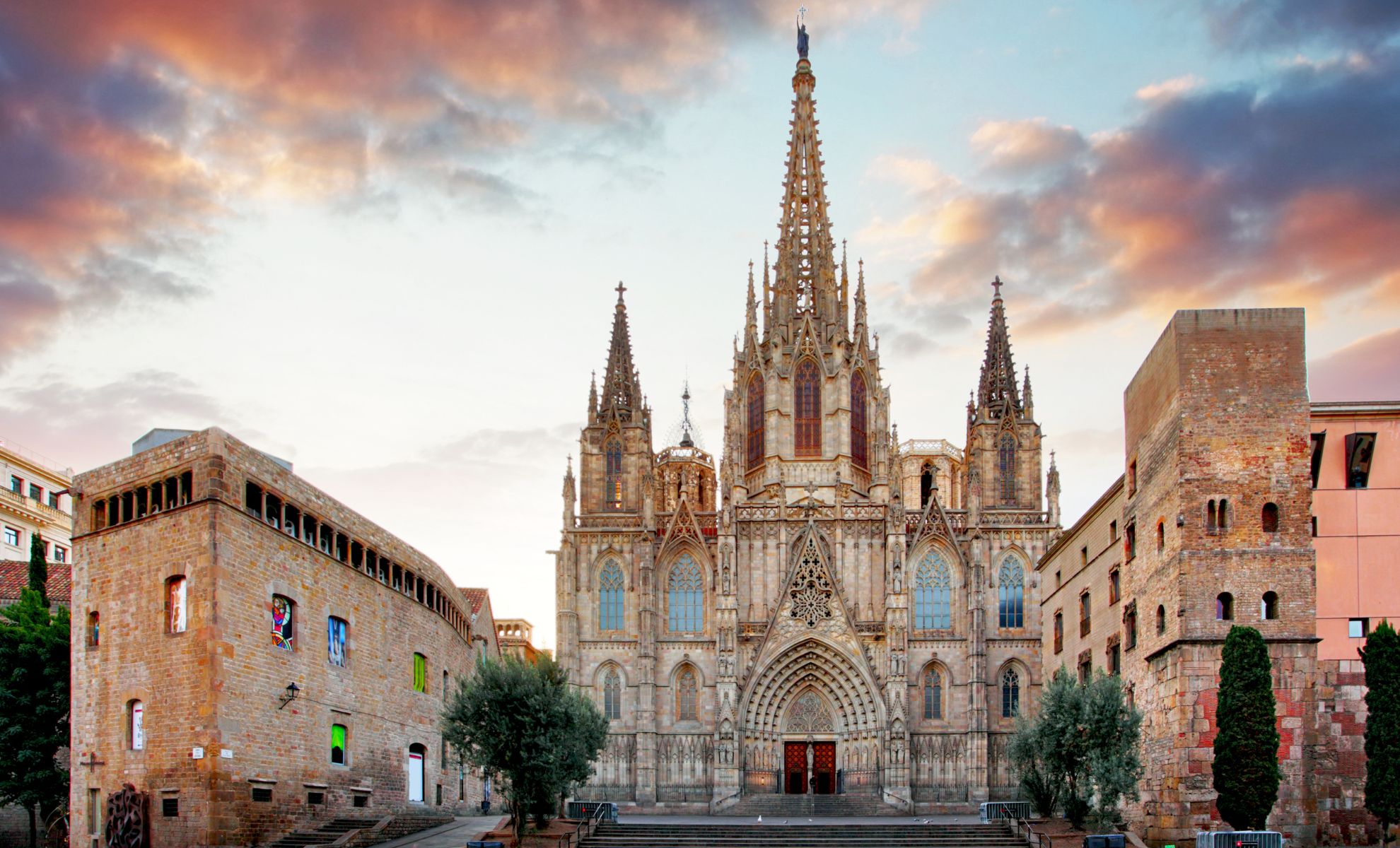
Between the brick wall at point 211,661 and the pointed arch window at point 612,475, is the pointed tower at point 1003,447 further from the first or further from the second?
the brick wall at point 211,661

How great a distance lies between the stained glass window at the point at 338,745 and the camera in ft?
135

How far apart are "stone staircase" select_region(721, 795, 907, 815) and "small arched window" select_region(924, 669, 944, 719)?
510 cm

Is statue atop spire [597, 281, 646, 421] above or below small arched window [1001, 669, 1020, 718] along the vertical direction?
above

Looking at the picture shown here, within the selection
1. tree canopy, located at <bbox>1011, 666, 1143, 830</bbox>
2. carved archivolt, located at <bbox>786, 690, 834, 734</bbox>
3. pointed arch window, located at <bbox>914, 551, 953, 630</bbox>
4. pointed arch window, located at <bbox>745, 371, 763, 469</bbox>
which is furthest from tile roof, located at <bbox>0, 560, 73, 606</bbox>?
pointed arch window, located at <bbox>914, 551, 953, 630</bbox>

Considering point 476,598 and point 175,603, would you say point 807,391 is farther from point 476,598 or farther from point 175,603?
point 175,603

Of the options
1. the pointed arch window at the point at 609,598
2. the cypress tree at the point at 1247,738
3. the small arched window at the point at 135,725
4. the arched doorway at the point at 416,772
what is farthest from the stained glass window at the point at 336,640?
the cypress tree at the point at 1247,738

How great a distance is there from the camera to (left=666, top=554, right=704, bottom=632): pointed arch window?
212 ft

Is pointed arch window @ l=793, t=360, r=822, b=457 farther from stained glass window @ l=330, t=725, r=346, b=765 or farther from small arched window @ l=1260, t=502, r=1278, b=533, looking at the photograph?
small arched window @ l=1260, t=502, r=1278, b=533

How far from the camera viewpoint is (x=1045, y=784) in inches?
1549

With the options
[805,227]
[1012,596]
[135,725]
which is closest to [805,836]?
[135,725]

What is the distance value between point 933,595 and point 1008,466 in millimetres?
7494

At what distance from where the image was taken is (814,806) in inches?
2308

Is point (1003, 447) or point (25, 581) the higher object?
point (1003, 447)

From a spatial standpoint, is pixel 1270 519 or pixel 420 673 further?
pixel 420 673
